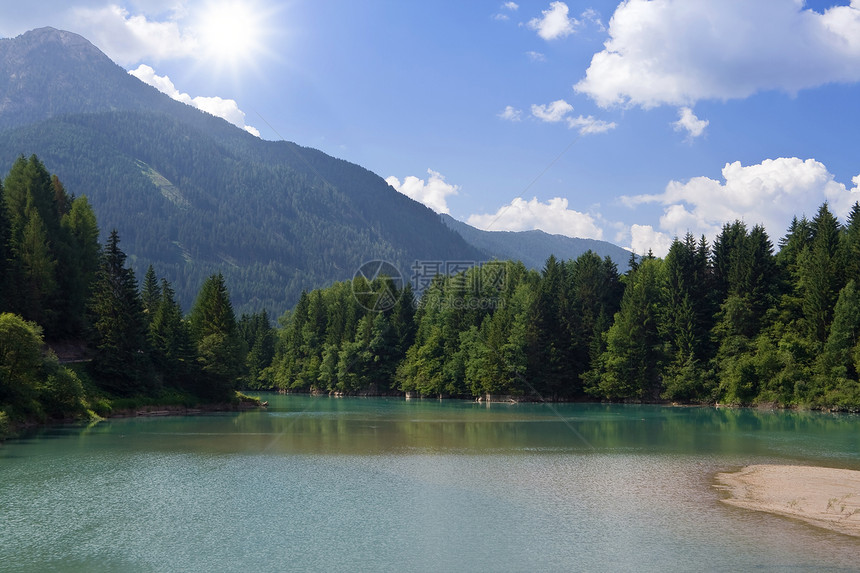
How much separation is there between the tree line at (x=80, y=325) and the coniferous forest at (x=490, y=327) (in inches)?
7.3

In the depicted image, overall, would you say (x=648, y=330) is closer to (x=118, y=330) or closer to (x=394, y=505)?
(x=118, y=330)

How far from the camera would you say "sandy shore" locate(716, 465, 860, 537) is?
24.2 meters

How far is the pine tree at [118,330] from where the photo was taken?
217ft

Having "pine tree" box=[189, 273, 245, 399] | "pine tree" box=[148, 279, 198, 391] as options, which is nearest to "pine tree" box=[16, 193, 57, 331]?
"pine tree" box=[148, 279, 198, 391]

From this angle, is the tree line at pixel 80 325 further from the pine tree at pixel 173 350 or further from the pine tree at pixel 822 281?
the pine tree at pixel 822 281

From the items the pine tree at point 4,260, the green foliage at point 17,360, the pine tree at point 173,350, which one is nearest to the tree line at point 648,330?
the pine tree at point 173,350

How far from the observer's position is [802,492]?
28.4 m

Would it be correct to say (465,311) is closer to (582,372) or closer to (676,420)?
(582,372)

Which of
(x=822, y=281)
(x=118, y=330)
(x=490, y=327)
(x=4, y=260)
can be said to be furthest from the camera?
(x=490, y=327)

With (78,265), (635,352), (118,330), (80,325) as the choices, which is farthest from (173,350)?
(635,352)

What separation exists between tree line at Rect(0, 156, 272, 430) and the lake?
14.5ft

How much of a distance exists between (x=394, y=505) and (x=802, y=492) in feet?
55.4

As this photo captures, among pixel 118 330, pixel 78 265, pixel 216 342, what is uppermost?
pixel 78 265

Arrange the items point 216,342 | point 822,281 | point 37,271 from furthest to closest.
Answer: point 822,281 → point 216,342 → point 37,271
